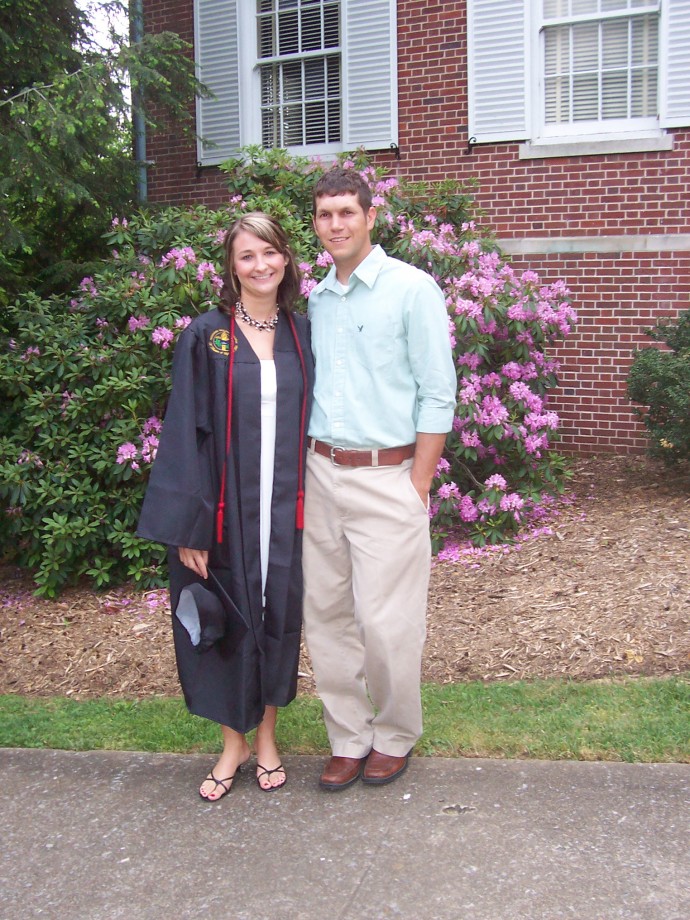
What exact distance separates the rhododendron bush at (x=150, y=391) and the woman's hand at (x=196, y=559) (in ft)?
8.51

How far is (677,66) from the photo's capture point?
747 cm

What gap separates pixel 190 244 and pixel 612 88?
3.74 m

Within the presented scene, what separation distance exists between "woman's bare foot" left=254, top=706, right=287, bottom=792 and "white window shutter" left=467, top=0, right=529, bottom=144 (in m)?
5.95

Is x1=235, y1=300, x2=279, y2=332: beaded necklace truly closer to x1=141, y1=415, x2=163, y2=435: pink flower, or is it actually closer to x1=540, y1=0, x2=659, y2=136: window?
x1=141, y1=415, x2=163, y2=435: pink flower

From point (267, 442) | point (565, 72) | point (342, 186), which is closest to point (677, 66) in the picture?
point (565, 72)

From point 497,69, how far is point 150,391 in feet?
13.7

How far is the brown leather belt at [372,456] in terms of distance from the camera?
3.27 metres

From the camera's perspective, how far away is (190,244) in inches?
256

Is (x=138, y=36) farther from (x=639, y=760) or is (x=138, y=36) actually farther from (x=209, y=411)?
(x=639, y=760)

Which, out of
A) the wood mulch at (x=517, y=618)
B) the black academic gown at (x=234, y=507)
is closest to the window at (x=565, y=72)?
the wood mulch at (x=517, y=618)

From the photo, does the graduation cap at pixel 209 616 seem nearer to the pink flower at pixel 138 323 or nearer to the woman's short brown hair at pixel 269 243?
the woman's short brown hair at pixel 269 243

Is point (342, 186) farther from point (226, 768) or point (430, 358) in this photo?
point (226, 768)


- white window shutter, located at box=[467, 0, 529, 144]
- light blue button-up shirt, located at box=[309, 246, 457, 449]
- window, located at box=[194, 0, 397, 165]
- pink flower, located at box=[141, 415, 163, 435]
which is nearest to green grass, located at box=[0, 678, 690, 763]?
light blue button-up shirt, located at box=[309, 246, 457, 449]

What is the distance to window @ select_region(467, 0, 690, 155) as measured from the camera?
25.6ft
